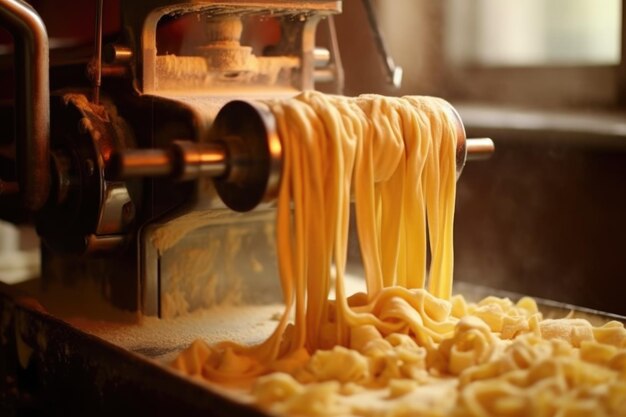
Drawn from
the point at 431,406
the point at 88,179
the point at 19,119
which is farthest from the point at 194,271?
the point at 431,406

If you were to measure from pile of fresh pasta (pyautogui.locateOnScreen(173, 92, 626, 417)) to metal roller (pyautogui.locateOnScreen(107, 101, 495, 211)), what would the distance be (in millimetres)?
28

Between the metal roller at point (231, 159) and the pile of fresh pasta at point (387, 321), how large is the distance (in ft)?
0.09

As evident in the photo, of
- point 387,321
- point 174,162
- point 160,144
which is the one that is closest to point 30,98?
point 160,144

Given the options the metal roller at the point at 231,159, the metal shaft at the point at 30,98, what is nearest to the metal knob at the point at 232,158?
the metal roller at the point at 231,159

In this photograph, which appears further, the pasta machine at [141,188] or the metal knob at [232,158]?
the pasta machine at [141,188]

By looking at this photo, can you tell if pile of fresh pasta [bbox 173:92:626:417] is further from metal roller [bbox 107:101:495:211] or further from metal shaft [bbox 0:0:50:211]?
metal shaft [bbox 0:0:50:211]

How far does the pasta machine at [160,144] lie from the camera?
1.28 m

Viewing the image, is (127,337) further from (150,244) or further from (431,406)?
(431,406)

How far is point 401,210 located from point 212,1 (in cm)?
42

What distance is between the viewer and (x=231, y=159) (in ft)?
3.73

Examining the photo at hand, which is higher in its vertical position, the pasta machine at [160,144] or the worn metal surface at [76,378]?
the pasta machine at [160,144]

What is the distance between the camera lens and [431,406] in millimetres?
1021

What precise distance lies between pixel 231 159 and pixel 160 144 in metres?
0.24

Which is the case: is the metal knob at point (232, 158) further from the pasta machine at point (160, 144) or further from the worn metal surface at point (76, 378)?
the worn metal surface at point (76, 378)
